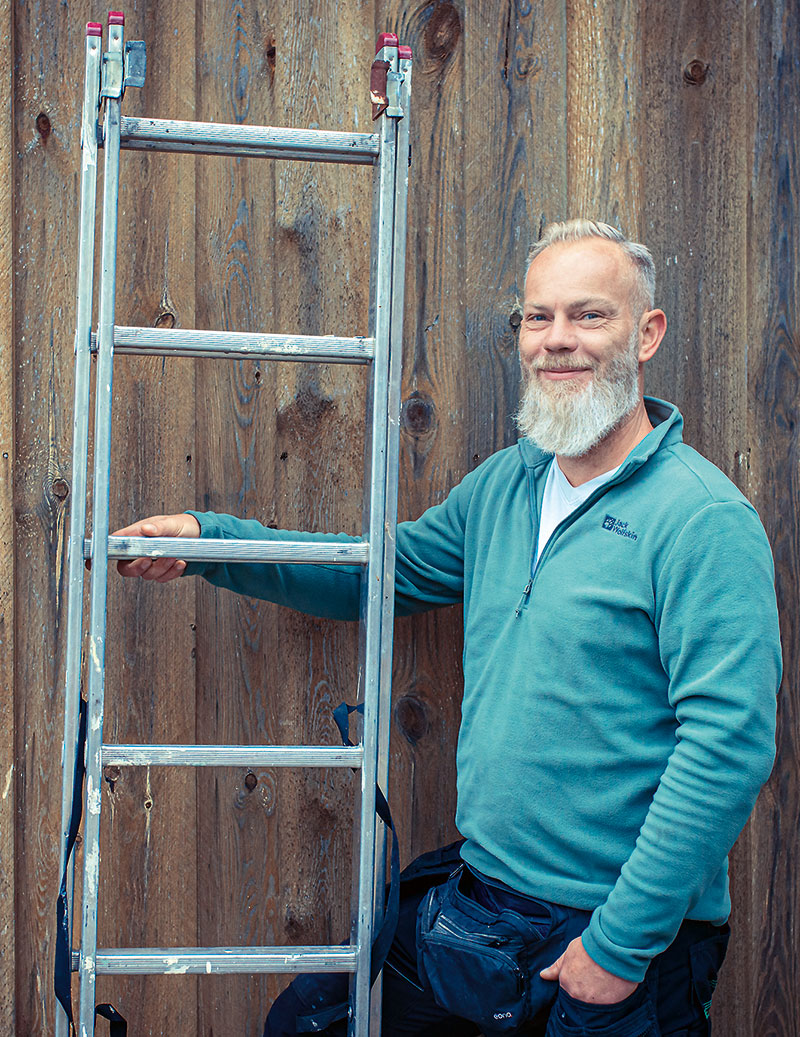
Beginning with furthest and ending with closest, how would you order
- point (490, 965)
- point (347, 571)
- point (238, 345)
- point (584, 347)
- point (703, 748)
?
point (347, 571), point (584, 347), point (238, 345), point (490, 965), point (703, 748)

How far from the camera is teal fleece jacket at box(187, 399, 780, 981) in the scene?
1541mm

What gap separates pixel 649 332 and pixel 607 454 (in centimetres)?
29

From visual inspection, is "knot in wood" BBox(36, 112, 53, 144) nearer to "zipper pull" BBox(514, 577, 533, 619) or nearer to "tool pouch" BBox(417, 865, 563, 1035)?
"zipper pull" BBox(514, 577, 533, 619)


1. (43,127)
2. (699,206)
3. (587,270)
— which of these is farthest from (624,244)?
(43,127)

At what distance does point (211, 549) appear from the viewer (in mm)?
1733

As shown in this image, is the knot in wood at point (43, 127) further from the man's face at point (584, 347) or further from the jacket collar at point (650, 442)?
the jacket collar at point (650, 442)

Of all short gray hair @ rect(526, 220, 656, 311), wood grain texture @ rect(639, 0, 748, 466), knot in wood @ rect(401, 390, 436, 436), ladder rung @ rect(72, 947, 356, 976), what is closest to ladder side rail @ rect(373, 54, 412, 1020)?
ladder rung @ rect(72, 947, 356, 976)

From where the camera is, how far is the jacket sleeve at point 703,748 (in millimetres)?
1531

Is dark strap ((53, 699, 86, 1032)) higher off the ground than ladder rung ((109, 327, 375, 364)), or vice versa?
ladder rung ((109, 327, 375, 364))

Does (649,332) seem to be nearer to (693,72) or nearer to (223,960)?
(693,72)

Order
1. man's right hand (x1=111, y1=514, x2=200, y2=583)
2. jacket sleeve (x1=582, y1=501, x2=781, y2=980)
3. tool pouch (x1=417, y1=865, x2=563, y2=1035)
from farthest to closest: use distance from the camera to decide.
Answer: man's right hand (x1=111, y1=514, x2=200, y2=583), tool pouch (x1=417, y1=865, x2=563, y2=1035), jacket sleeve (x1=582, y1=501, x2=781, y2=980)

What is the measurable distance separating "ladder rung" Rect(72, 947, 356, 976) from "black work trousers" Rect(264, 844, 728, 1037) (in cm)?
14

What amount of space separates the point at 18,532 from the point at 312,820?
3.31ft

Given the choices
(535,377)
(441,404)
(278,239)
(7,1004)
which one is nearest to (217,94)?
(278,239)
